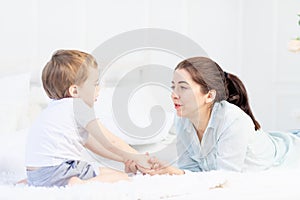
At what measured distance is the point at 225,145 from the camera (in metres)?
1.79

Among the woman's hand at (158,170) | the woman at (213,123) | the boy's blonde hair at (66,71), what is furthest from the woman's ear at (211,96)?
the boy's blonde hair at (66,71)

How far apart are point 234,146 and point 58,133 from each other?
2.08 ft

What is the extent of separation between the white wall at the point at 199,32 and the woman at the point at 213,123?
94 centimetres

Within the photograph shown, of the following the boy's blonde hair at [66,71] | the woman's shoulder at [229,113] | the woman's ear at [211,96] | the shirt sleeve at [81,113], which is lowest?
the woman's shoulder at [229,113]

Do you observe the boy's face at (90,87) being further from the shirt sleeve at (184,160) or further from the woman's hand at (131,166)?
the shirt sleeve at (184,160)

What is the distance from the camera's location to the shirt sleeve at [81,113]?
150cm

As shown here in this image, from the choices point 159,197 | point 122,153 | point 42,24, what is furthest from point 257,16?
point 159,197

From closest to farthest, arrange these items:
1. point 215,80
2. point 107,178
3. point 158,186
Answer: point 158,186
point 107,178
point 215,80

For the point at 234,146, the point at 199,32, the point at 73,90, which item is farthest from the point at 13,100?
the point at 199,32

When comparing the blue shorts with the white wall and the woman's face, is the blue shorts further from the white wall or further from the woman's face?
the white wall

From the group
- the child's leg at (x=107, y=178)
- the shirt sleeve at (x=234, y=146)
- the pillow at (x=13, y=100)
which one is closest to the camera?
the child's leg at (x=107, y=178)

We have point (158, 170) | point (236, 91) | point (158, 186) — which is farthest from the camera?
point (236, 91)

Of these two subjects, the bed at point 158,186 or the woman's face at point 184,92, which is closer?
the bed at point 158,186

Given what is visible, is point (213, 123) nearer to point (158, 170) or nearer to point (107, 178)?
point (158, 170)
